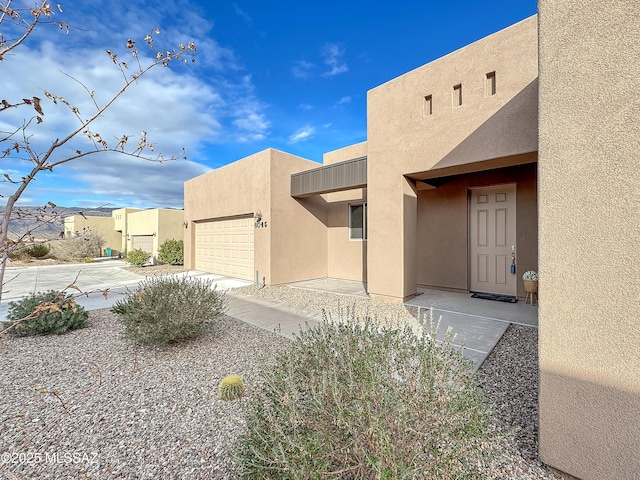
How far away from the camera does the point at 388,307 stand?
636cm

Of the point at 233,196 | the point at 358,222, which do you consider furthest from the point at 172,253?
the point at 358,222

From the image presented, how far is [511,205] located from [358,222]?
4.45 m

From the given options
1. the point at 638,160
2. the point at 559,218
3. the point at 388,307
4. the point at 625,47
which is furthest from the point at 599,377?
the point at 388,307

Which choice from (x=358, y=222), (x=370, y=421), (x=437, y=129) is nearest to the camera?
(x=370, y=421)

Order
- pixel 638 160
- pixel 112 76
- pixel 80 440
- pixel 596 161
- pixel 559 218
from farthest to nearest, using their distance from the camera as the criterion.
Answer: pixel 80 440
pixel 559 218
pixel 596 161
pixel 638 160
pixel 112 76

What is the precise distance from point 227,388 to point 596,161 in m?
3.64

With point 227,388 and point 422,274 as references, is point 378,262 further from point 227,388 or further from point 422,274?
point 227,388

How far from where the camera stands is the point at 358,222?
9.92 meters

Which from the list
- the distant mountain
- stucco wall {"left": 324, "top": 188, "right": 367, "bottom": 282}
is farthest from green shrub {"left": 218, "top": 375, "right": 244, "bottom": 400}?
stucco wall {"left": 324, "top": 188, "right": 367, "bottom": 282}

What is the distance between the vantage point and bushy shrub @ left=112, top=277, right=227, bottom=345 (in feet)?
13.2

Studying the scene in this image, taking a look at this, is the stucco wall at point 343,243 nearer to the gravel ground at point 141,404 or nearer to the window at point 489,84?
the window at point 489,84

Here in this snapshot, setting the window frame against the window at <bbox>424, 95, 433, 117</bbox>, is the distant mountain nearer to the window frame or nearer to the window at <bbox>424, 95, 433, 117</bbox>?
the window at <bbox>424, 95, 433, 117</bbox>

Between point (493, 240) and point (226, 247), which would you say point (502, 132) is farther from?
point (226, 247)

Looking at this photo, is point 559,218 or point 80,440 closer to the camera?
point 559,218
